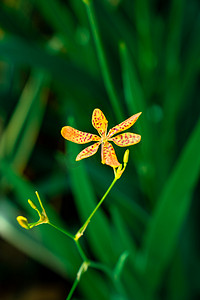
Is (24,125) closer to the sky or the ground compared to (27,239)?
closer to the sky

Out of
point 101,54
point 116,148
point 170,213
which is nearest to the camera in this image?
point 101,54

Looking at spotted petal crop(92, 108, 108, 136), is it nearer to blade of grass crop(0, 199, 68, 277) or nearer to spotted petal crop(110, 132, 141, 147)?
spotted petal crop(110, 132, 141, 147)

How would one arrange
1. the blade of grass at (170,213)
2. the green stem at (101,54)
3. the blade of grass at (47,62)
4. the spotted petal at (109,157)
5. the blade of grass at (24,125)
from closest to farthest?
the spotted petal at (109,157)
the green stem at (101,54)
the blade of grass at (170,213)
the blade of grass at (47,62)
the blade of grass at (24,125)

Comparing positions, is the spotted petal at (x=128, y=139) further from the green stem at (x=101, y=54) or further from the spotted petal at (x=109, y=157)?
the green stem at (x=101, y=54)

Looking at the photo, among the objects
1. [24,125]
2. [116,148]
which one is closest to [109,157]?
[116,148]

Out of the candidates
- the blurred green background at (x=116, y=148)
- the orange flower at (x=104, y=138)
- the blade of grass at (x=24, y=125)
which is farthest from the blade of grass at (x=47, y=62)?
the orange flower at (x=104, y=138)

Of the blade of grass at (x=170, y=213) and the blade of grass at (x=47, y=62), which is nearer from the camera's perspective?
the blade of grass at (x=170, y=213)

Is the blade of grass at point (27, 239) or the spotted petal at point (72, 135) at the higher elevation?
the spotted petal at point (72, 135)

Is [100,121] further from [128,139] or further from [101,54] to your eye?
[101,54]
